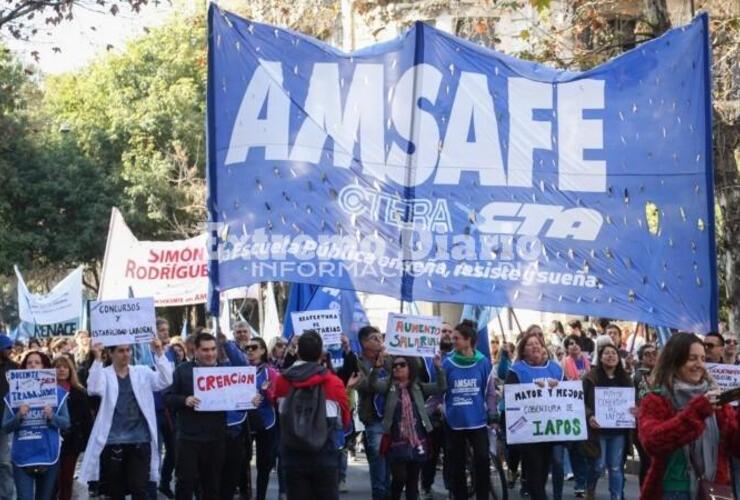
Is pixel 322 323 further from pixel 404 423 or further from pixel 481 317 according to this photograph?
pixel 481 317

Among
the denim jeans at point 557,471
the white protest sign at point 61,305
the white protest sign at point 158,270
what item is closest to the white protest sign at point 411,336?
the denim jeans at point 557,471

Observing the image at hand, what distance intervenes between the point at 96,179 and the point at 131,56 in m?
4.27

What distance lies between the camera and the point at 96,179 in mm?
52750

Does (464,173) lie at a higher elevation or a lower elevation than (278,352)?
higher

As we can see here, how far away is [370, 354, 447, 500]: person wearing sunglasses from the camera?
46.2 feet

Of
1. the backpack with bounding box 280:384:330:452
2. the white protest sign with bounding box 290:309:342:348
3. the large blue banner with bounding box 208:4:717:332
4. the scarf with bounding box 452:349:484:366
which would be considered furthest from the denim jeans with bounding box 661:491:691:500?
the white protest sign with bounding box 290:309:342:348

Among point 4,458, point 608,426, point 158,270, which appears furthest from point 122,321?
point 158,270

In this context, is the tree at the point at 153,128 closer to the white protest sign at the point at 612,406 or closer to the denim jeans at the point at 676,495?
the white protest sign at the point at 612,406

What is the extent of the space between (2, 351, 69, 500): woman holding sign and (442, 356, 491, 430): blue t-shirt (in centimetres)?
334

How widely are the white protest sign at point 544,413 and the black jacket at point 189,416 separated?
8.67 ft

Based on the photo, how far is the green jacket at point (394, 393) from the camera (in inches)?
555

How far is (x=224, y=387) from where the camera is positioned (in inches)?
523

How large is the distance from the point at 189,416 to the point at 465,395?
274 cm

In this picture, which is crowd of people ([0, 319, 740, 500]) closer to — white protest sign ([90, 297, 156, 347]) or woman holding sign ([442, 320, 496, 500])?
woman holding sign ([442, 320, 496, 500])
